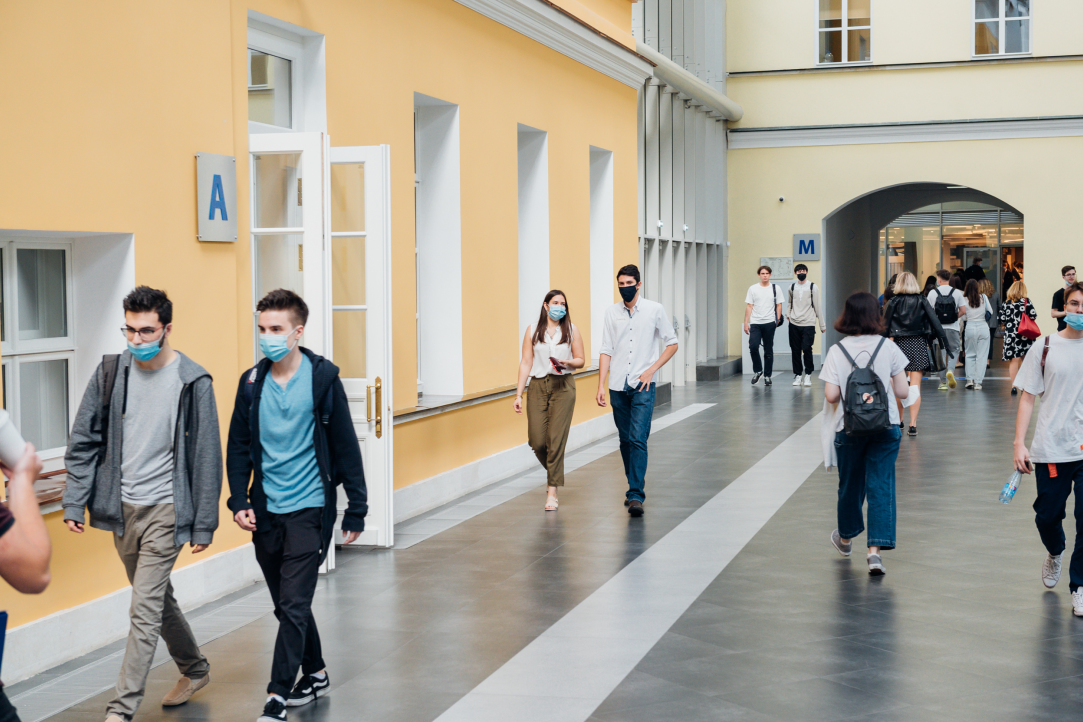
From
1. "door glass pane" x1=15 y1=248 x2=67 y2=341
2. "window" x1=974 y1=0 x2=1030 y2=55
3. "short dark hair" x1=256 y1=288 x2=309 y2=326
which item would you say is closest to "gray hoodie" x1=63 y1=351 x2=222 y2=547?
"short dark hair" x1=256 y1=288 x2=309 y2=326

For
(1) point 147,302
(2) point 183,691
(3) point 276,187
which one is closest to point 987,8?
(3) point 276,187

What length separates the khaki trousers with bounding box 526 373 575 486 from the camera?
885cm

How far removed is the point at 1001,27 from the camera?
70.1 ft

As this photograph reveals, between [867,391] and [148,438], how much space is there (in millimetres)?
3875

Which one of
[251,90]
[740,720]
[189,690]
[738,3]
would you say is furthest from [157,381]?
[738,3]

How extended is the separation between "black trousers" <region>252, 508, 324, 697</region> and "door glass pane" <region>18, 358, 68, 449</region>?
172cm

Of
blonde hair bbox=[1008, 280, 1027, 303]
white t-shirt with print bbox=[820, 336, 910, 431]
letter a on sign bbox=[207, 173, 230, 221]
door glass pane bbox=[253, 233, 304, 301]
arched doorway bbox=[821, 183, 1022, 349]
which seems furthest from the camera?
arched doorway bbox=[821, 183, 1022, 349]

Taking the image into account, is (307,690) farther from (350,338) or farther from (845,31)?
(845,31)

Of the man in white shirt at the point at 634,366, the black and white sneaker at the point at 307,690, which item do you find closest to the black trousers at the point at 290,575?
the black and white sneaker at the point at 307,690

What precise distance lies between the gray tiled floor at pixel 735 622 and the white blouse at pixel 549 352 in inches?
41.1

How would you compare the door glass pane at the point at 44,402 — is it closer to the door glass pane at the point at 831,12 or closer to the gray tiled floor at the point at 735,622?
the gray tiled floor at the point at 735,622

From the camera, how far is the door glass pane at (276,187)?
6949 millimetres

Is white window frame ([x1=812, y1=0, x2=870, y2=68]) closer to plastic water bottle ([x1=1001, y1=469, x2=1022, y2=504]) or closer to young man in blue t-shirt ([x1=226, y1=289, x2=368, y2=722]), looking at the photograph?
plastic water bottle ([x1=1001, y1=469, x2=1022, y2=504])

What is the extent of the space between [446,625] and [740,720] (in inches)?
72.5
